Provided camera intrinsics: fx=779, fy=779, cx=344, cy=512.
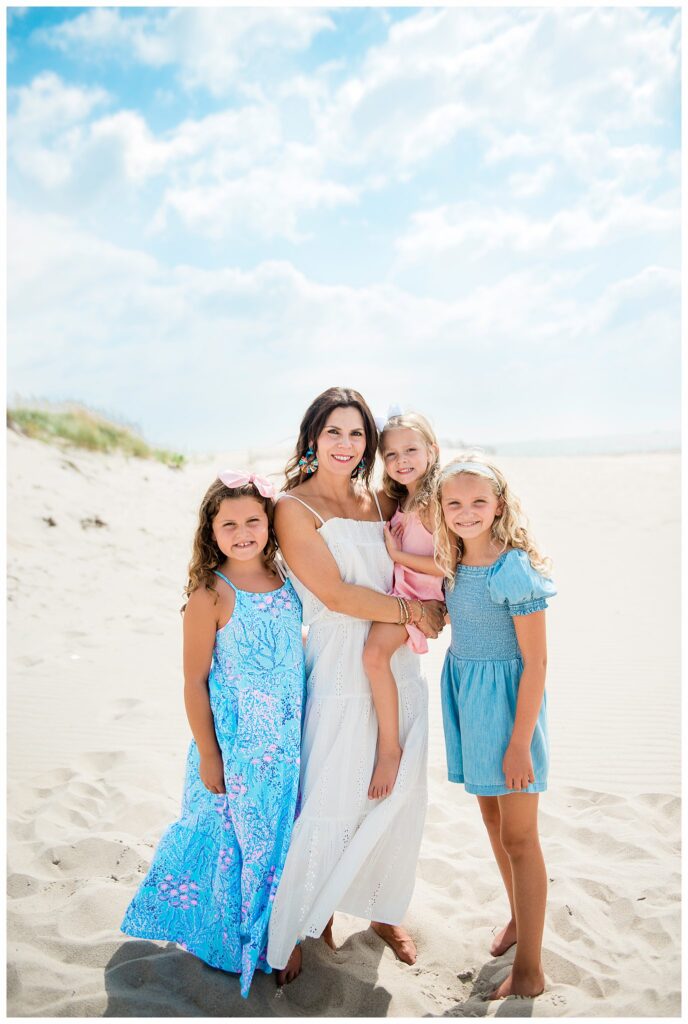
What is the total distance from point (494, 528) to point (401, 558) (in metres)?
0.45

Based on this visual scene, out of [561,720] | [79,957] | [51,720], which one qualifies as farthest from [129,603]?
[79,957]

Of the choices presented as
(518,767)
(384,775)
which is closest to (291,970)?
(384,775)

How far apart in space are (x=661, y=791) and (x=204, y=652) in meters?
3.10

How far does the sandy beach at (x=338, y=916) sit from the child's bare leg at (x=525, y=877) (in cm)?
11

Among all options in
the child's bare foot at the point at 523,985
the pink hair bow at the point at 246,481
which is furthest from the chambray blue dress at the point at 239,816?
the child's bare foot at the point at 523,985

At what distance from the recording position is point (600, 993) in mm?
2883

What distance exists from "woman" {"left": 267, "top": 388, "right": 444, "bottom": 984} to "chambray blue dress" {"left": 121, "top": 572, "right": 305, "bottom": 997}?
0.10 meters

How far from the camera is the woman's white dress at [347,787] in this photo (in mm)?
2863

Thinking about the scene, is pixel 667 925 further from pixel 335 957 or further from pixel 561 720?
pixel 561 720

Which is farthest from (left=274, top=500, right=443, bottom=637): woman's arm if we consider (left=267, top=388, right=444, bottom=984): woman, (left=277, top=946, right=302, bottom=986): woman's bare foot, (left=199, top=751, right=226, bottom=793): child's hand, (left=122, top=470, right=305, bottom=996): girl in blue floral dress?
(left=277, top=946, right=302, bottom=986): woman's bare foot

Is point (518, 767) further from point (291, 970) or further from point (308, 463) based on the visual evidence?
point (308, 463)

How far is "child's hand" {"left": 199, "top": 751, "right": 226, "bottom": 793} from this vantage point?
293 cm

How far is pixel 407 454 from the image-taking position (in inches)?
134

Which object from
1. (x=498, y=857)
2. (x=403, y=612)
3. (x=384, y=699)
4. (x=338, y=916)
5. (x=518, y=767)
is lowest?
(x=338, y=916)
